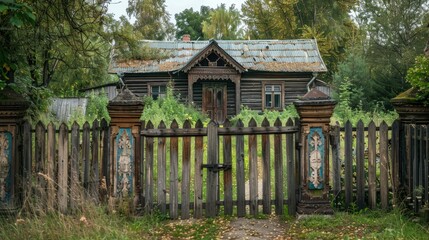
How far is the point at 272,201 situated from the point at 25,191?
11.2 feet

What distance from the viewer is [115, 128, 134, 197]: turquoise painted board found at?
6.65 metres

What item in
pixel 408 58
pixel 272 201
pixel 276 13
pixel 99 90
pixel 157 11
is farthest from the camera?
pixel 157 11

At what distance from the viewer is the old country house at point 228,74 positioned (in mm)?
24328

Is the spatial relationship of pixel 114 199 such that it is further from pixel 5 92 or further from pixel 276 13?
pixel 276 13

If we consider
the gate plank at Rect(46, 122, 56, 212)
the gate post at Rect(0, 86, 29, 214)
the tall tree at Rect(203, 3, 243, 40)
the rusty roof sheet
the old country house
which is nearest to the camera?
the gate post at Rect(0, 86, 29, 214)

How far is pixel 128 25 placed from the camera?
324 inches

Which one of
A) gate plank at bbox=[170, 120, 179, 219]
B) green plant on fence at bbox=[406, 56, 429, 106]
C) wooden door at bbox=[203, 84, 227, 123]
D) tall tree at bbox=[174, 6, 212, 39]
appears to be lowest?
gate plank at bbox=[170, 120, 179, 219]

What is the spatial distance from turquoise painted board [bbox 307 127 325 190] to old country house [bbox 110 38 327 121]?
17510 mm

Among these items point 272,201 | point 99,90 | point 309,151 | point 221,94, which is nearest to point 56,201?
point 272,201

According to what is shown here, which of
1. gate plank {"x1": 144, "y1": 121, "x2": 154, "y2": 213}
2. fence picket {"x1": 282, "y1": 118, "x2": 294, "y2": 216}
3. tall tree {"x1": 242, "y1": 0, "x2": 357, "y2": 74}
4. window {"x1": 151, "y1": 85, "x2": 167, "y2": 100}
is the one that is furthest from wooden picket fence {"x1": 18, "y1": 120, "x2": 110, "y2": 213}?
tall tree {"x1": 242, "y1": 0, "x2": 357, "y2": 74}

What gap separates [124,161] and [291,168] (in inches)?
93.6

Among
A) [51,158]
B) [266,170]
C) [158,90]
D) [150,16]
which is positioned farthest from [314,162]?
[150,16]

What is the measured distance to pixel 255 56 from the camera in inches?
1019

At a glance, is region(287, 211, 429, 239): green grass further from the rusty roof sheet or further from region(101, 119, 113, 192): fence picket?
the rusty roof sheet
